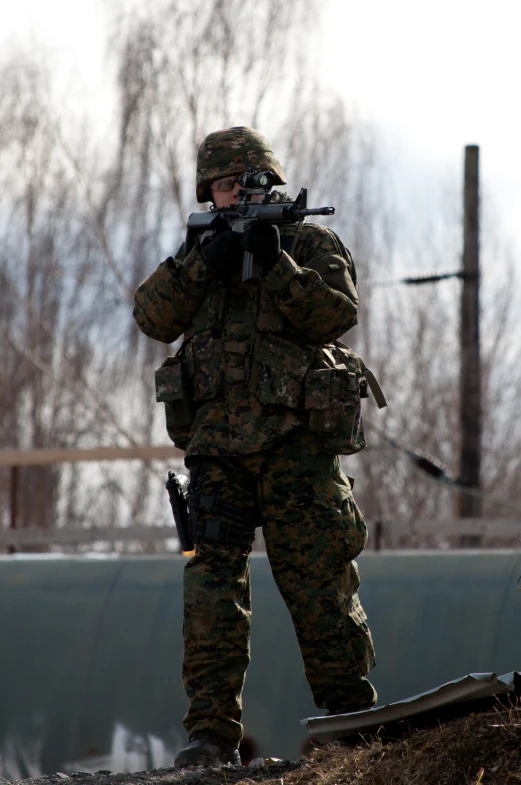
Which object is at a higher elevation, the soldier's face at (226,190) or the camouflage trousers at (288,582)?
the soldier's face at (226,190)

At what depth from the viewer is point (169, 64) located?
1809 cm

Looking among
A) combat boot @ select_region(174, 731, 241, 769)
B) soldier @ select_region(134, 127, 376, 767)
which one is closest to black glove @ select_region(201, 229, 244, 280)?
soldier @ select_region(134, 127, 376, 767)

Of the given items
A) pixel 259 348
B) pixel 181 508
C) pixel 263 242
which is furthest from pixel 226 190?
pixel 181 508

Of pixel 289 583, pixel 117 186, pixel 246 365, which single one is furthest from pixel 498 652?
pixel 117 186

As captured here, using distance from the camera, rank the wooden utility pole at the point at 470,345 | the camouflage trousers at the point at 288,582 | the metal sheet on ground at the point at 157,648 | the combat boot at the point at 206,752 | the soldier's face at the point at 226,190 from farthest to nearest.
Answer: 1. the wooden utility pole at the point at 470,345
2. the metal sheet on ground at the point at 157,648
3. the soldier's face at the point at 226,190
4. the camouflage trousers at the point at 288,582
5. the combat boot at the point at 206,752

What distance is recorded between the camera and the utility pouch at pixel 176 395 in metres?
3.80

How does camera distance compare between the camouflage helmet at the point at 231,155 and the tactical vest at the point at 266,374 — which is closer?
the tactical vest at the point at 266,374

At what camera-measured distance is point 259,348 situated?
147 inches

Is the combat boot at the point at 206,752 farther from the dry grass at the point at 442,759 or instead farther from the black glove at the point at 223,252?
the black glove at the point at 223,252

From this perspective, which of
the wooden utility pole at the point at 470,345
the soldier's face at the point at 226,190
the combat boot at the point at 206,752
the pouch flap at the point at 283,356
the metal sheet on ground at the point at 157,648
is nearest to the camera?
the combat boot at the point at 206,752

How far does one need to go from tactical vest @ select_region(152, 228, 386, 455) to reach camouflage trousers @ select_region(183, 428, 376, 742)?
11cm

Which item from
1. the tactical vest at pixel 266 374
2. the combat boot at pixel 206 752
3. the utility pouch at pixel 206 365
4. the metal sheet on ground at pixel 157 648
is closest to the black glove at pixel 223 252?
the tactical vest at pixel 266 374

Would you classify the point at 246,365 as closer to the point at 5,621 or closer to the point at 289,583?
the point at 289,583

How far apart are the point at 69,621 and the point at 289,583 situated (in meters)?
2.80
